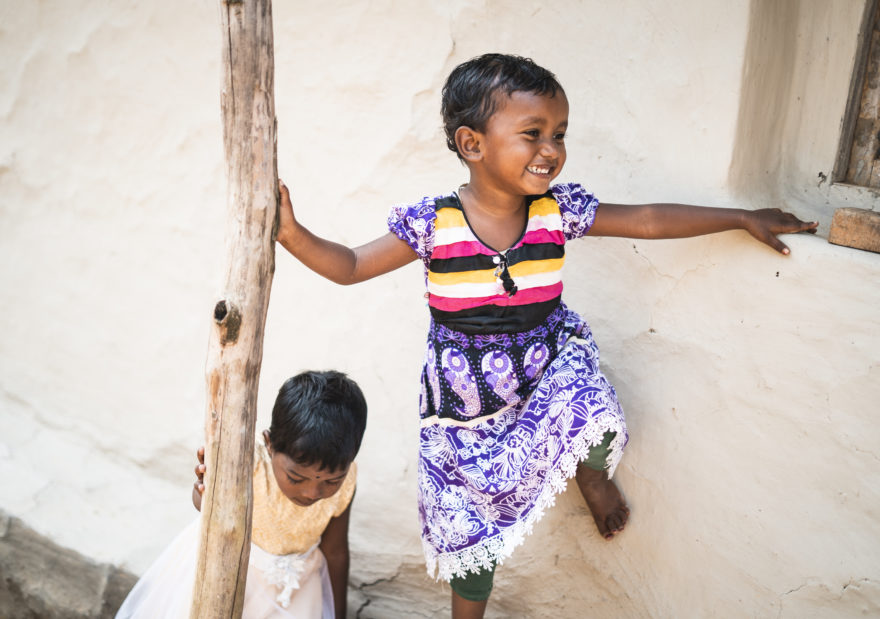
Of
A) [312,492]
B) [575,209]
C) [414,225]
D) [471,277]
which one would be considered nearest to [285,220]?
[414,225]

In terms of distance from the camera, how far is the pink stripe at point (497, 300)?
80.7 inches

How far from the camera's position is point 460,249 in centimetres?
202

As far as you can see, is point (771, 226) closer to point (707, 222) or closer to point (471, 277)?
point (707, 222)

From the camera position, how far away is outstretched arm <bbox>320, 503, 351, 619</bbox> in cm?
258

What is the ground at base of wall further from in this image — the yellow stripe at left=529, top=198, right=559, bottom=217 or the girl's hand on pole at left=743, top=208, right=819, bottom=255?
the girl's hand on pole at left=743, top=208, right=819, bottom=255

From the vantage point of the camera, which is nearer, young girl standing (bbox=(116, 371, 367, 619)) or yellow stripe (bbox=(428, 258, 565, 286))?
yellow stripe (bbox=(428, 258, 565, 286))

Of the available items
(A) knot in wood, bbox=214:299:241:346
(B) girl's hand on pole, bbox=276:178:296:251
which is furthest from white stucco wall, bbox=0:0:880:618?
(A) knot in wood, bbox=214:299:241:346

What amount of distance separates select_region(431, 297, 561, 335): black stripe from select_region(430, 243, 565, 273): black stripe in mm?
101

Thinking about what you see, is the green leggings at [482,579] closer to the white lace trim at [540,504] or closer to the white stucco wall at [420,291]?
the white lace trim at [540,504]

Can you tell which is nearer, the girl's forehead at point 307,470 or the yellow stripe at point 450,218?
the yellow stripe at point 450,218

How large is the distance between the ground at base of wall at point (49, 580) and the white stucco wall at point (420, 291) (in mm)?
71

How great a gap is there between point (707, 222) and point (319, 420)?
42.1 inches

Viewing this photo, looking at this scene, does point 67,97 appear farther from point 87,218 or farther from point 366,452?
point 366,452

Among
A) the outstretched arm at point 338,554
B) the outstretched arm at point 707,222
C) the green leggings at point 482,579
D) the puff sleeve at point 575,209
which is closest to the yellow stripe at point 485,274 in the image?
the puff sleeve at point 575,209
